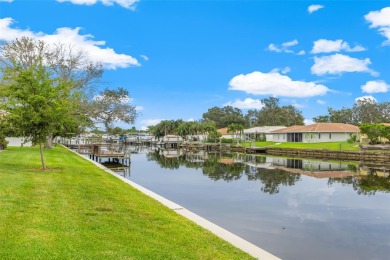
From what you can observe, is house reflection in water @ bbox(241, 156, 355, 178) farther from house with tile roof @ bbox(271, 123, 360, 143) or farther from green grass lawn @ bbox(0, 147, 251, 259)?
house with tile roof @ bbox(271, 123, 360, 143)

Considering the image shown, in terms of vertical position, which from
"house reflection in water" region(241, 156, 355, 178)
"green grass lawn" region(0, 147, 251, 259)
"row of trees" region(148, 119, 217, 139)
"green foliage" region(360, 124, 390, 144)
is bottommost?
"house reflection in water" region(241, 156, 355, 178)

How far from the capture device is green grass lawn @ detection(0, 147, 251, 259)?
6.88m

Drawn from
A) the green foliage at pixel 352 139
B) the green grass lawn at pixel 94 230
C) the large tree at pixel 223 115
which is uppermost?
the large tree at pixel 223 115

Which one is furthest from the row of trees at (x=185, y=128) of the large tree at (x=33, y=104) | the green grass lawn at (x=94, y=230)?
the green grass lawn at (x=94, y=230)

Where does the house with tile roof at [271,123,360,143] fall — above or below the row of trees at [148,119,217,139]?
below

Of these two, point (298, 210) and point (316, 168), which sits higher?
point (316, 168)

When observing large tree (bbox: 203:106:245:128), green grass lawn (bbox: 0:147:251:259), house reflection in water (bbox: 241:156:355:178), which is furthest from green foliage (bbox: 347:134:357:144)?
large tree (bbox: 203:106:245:128)

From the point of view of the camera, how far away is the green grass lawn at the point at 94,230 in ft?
22.6

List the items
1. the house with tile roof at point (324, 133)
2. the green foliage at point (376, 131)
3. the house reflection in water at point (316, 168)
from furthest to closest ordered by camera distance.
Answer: the house with tile roof at point (324, 133) < the green foliage at point (376, 131) < the house reflection in water at point (316, 168)

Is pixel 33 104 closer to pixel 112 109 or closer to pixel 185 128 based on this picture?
pixel 112 109

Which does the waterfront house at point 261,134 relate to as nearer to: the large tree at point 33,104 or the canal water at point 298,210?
the canal water at point 298,210

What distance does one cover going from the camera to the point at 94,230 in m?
8.27

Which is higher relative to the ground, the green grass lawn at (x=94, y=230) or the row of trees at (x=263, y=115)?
the row of trees at (x=263, y=115)

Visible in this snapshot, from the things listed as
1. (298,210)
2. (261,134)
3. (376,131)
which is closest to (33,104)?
(298,210)
